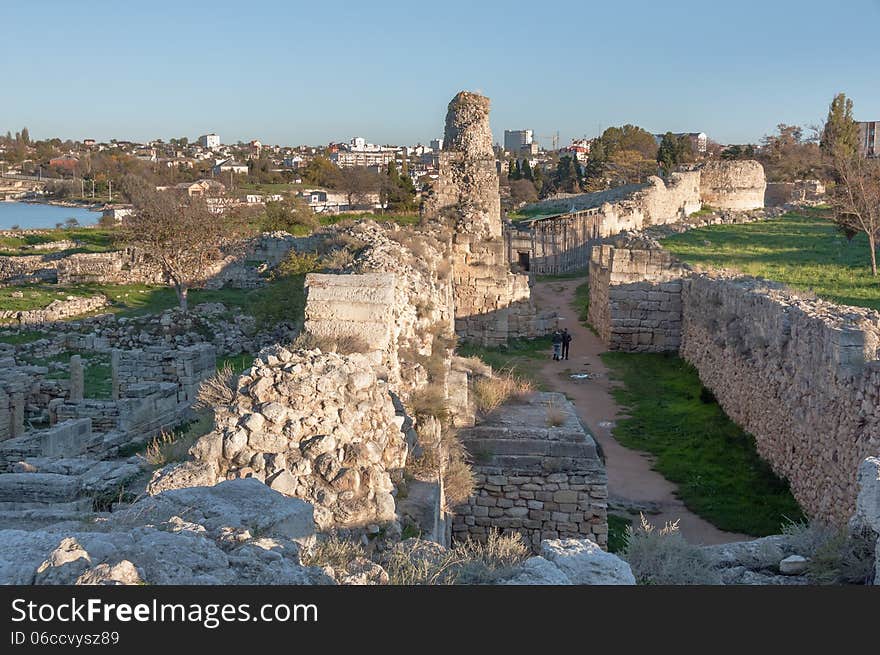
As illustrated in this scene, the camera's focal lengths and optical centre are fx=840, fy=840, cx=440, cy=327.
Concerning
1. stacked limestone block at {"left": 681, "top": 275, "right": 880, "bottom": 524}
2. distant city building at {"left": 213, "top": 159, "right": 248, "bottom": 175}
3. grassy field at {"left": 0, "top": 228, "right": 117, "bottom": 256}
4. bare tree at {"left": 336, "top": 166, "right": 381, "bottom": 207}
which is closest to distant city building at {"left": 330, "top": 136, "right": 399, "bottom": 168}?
distant city building at {"left": 213, "top": 159, "right": 248, "bottom": 175}

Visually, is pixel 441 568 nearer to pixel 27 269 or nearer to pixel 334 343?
pixel 334 343

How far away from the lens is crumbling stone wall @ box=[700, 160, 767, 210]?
3944 cm

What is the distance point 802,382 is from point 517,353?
8.25m

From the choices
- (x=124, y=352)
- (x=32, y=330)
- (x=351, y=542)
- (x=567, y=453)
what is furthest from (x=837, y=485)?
(x=32, y=330)

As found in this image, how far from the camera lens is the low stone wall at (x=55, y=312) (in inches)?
893

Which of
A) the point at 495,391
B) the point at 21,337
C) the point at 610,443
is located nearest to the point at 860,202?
the point at 610,443

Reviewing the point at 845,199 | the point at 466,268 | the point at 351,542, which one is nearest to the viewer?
the point at 351,542

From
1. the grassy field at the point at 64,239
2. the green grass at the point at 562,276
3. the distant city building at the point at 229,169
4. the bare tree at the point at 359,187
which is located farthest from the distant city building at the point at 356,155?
the green grass at the point at 562,276

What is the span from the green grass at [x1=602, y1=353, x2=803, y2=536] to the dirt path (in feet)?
0.54

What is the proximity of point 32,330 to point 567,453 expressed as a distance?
18.1 metres

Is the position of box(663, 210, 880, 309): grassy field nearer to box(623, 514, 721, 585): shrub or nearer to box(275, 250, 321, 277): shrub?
box(275, 250, 321, 277): shrub

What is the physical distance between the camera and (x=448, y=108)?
61.7 feet

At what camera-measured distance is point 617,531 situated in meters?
9.15
